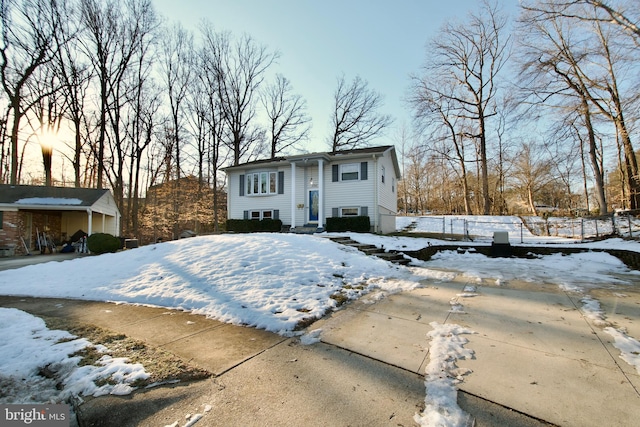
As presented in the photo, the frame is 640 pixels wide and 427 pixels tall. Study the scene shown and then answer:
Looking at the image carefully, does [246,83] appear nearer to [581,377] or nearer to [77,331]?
[77,331]

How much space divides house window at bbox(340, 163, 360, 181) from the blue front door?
1.73m

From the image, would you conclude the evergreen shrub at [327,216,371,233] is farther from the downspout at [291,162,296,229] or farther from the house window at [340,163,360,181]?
the house window at [340,163,360,181]

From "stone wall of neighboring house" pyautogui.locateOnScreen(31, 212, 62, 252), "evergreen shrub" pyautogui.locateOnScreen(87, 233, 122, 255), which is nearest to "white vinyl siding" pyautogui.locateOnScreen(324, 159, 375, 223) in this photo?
"evergreen shrub" pyautogui.locateOnScreen(87, 233, 122, 255)

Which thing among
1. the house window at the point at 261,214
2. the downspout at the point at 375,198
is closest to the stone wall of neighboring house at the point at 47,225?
the house window at the point at 261,214

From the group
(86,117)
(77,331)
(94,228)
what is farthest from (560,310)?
(86,117)

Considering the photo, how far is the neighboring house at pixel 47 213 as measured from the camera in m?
13.5

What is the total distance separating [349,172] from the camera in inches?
587

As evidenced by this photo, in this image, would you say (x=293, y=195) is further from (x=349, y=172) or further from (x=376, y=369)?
(x=376, y=369)

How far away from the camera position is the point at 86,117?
762 inches

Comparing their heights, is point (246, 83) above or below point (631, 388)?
above

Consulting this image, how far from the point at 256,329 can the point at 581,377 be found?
123 inches

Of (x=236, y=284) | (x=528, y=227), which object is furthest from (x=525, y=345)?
(x=528, y=227)

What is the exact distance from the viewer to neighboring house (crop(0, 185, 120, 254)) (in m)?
13.5

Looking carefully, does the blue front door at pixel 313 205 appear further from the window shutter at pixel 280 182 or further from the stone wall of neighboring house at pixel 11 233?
the stone wall of neighboring house at pixel 11 233
